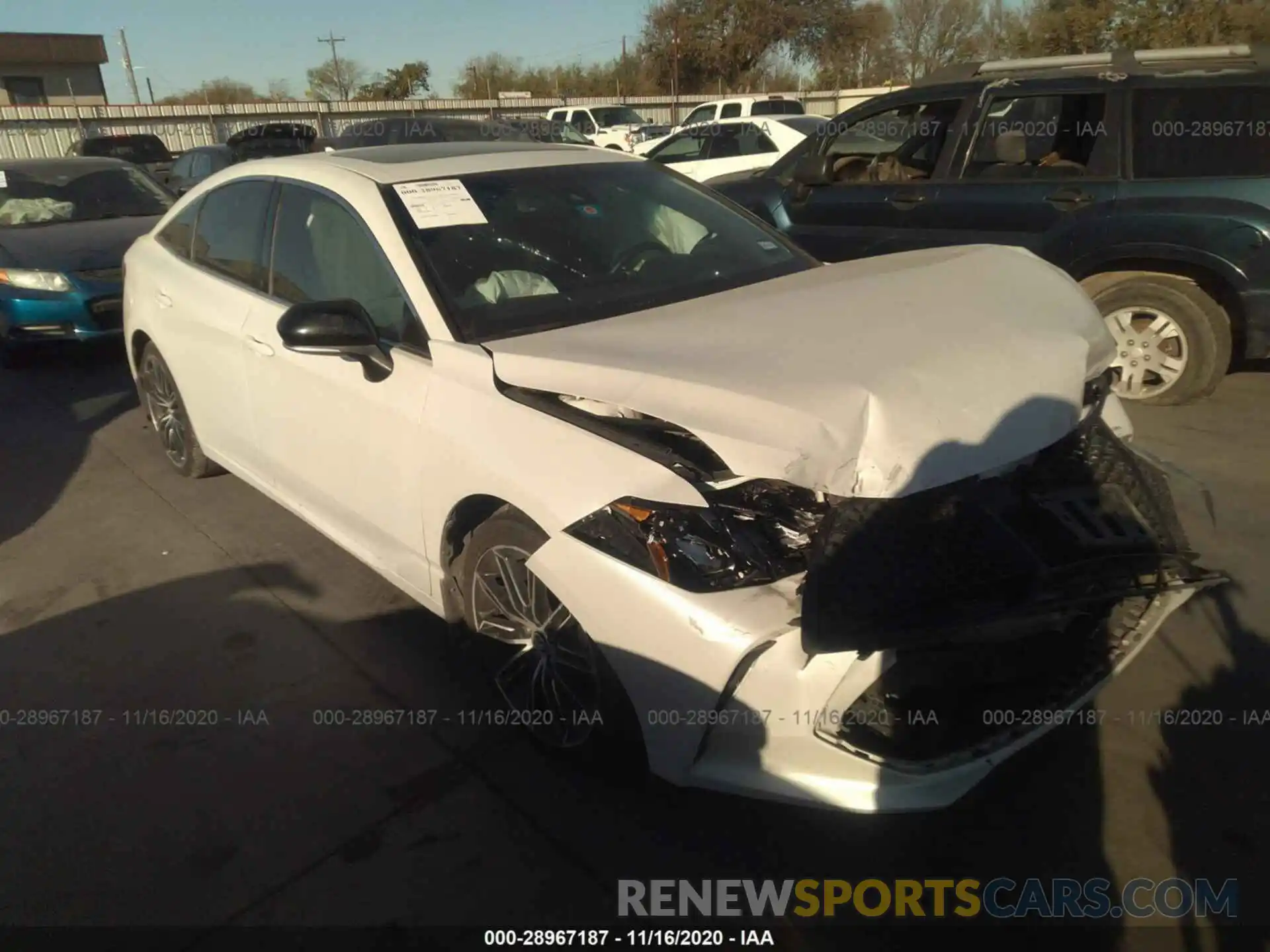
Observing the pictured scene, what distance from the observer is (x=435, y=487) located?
2768mm

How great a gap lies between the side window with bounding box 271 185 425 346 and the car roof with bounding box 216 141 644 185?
0.53 ft

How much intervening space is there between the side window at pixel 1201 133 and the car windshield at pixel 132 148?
19.5m

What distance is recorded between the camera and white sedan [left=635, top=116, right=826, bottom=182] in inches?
511

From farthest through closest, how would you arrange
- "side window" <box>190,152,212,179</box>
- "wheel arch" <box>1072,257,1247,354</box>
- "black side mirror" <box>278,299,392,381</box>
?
"side window" <box>190,152,212,179</box>
"wheel arch" <box>1072,257,1247,354</box>
"black side mirror" <box>278,299,392,381</box>

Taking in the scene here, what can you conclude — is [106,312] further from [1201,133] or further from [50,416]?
[1201,133]

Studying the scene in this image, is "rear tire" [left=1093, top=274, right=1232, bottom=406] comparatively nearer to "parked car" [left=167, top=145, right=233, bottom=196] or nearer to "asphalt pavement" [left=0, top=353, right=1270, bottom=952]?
"asphalt pavement" [left=0, top=353, right=1270, bottom=952]

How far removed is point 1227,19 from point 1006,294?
27190mm

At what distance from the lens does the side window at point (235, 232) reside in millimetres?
3787

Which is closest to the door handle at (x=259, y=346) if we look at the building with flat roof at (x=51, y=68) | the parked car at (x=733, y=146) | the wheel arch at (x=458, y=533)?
the wheel arch at (x=458, y=533)

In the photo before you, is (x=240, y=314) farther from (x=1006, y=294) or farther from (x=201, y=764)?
(x=1006, y=294)

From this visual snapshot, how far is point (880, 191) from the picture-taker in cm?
609

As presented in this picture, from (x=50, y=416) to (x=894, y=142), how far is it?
6.45 m

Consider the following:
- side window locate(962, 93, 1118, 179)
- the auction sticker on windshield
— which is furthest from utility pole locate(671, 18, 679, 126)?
the auction sticker on windshield

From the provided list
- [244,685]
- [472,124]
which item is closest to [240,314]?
[244,685]
